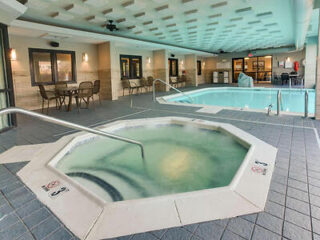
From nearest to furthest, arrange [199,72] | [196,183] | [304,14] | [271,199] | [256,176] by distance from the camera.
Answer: [271,199] → [256,176] → [196,183] → [304,14] → [199,72]

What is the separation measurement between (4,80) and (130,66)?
24.4ft

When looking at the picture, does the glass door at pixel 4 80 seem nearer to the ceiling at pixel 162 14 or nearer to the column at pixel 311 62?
the ceiling at pixel 162 14

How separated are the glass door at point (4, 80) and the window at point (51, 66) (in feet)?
9.76

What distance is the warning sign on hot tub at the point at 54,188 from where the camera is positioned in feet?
6.30

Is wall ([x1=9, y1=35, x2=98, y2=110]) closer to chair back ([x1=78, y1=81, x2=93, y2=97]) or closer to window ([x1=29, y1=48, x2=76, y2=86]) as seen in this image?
window ([x1=29, y1=48, x2=76, y2=86])

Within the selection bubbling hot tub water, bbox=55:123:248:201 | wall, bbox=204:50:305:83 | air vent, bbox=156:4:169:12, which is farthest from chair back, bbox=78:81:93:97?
wall, bbox=204:50:305:83

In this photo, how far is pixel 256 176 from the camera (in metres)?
2.11

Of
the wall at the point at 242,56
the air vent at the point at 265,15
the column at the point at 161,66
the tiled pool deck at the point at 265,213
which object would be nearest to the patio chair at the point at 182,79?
the column at the point at 161,66

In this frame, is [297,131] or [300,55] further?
[300,55]

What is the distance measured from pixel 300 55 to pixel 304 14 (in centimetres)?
1150

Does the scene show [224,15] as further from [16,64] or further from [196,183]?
[16,64]

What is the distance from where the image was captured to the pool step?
2712 millimetres

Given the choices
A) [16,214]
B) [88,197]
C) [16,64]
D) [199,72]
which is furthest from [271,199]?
[199,72]

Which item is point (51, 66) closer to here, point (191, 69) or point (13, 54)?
point (13, 54)
